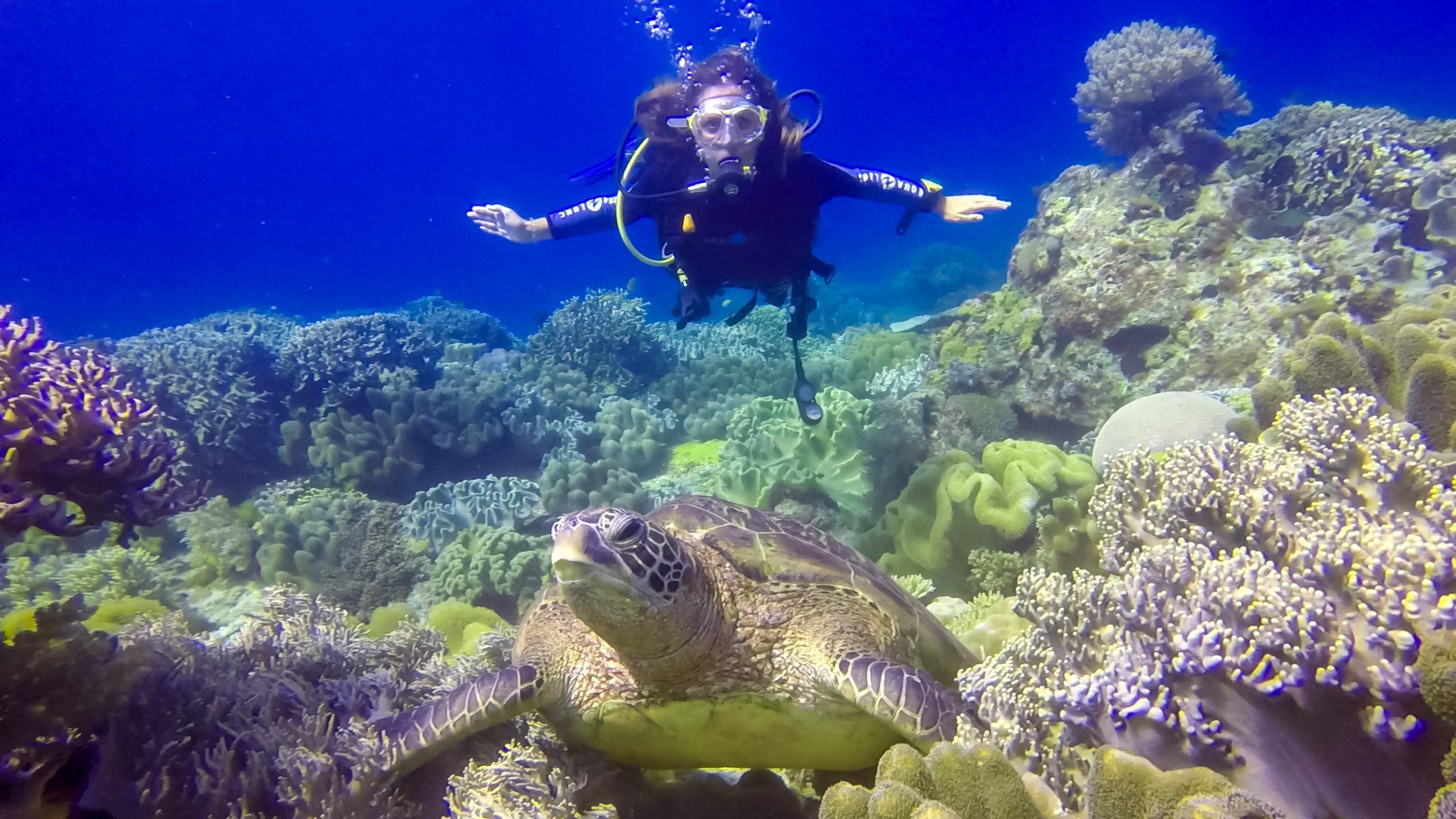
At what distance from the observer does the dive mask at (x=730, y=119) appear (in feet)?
18.0

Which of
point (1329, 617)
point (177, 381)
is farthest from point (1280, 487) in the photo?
point (177, 381)

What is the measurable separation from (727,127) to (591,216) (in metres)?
1.50

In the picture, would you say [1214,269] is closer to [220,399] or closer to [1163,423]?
[1163,423]

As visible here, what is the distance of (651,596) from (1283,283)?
7509 mm

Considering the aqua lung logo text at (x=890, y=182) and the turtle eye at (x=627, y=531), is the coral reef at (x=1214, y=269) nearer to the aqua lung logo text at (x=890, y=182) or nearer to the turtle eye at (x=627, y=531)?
the aqua lung logo text at (x=890, y=182)

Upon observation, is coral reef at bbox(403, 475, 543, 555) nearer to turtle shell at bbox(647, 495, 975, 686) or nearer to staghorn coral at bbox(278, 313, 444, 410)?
staghorn coral at bbox(278, 313, 444, 410)

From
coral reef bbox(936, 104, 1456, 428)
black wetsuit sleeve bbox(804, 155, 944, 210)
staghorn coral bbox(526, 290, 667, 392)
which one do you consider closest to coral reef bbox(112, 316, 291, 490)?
staghorn coral bbox(526, 290, 667, 392)

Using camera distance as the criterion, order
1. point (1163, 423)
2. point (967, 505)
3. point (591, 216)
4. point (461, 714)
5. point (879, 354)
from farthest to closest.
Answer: point (879, 354), point (591, 216), point (967, 505), point (1163, 423), point (461, 714)

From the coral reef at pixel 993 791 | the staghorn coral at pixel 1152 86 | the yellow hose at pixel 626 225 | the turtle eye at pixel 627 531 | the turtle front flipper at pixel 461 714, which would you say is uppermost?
the staghorn coral at pixel 1152 86

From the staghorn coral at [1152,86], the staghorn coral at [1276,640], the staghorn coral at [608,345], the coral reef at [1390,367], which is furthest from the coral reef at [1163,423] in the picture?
the staghorn coral at [608,345]

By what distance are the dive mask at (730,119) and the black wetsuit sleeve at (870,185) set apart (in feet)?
2.10

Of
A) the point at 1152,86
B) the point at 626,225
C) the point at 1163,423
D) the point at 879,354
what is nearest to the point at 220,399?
the point at 626,225

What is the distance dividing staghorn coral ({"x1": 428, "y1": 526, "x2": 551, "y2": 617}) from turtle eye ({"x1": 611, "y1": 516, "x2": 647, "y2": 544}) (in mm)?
3590

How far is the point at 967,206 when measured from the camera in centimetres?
527
